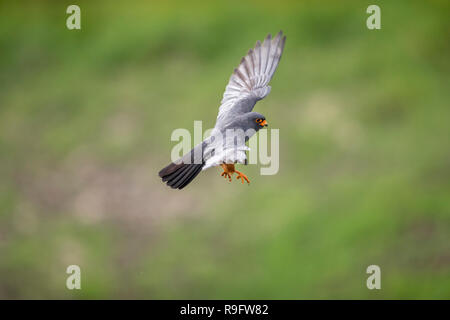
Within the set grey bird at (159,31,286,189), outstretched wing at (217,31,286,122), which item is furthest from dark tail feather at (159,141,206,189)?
outstretched wing at (217,31,286,122)

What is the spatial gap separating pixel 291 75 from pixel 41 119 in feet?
37.5

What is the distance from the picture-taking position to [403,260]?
22.1 m

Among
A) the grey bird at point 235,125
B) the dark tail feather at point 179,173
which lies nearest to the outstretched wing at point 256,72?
the grey bird at point 235,125

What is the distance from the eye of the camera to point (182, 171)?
961 cm

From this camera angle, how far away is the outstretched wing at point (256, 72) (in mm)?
11453

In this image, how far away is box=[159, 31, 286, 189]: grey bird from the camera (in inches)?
359

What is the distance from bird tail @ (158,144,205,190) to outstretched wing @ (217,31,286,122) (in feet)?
6.12

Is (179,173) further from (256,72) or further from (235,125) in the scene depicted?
(256,72)

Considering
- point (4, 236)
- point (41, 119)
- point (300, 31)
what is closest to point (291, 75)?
point (300, 31)

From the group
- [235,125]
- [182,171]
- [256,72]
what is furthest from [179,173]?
[256,72]

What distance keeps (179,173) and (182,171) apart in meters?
0.05

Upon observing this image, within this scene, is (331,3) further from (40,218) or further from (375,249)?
(40,218)

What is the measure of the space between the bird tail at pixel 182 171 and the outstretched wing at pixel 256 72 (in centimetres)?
186

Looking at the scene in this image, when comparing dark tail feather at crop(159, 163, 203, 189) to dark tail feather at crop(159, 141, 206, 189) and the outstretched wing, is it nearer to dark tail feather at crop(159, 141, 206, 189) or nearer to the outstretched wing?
dark tail feather at crop(159, 141, 206, 189)
